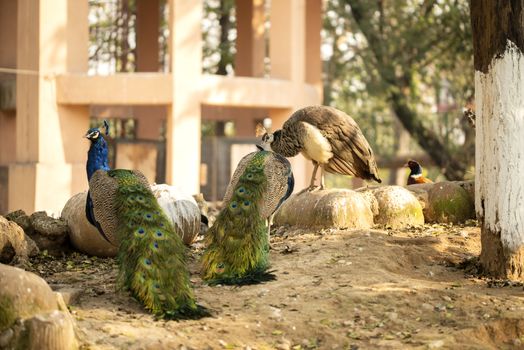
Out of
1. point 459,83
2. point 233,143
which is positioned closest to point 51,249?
point 233,143

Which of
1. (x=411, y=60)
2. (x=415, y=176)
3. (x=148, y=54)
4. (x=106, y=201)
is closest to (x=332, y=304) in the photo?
(x=106, y=201)

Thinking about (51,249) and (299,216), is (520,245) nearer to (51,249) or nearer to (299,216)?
(299,216)

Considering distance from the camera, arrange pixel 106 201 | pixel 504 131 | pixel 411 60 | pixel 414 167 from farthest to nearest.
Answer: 1. pixel 411 60
2. pixel 414 167
3. pixel 504 131
4. pixel 106 201

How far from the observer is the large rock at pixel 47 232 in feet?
31.4

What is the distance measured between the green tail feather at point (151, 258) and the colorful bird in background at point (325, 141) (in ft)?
9.02

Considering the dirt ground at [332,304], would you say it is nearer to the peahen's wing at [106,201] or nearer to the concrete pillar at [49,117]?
the peahen's wing at [106,201]

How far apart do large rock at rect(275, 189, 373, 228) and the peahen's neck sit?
1.67 ft

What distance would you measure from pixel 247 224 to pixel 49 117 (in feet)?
25.0

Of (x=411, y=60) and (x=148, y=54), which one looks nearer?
(x=148, y=54)

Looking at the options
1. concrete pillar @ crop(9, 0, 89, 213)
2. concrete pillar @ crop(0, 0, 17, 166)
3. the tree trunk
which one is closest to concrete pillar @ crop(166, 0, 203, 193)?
concrete pillar @ crop(9, 0, 89, 213)

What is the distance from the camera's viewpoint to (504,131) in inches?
340

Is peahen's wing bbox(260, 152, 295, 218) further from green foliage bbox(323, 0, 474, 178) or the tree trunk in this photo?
green foliage bbox(323, 0, 474, 178)

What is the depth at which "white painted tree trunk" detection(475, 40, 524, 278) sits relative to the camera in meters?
8.59

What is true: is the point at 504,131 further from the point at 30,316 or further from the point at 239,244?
the point at 30,316
